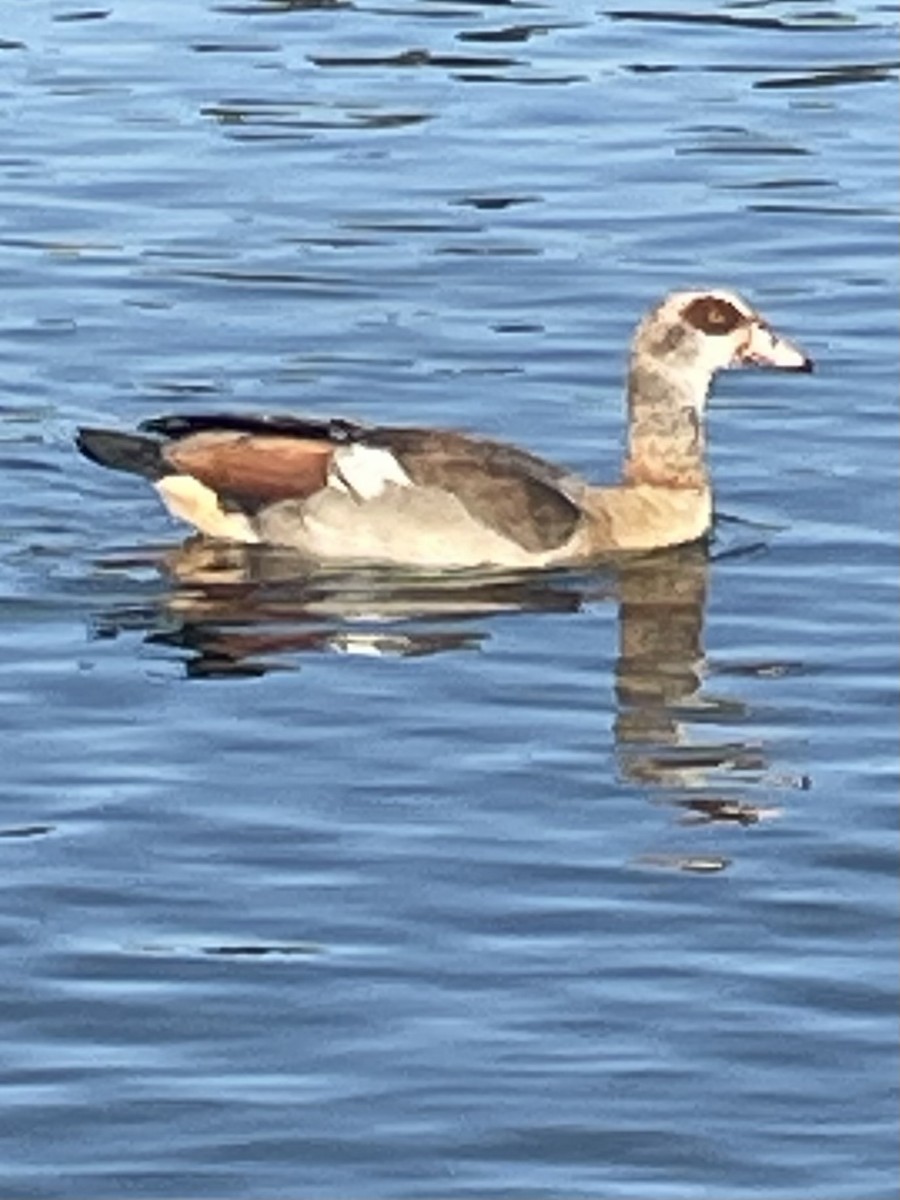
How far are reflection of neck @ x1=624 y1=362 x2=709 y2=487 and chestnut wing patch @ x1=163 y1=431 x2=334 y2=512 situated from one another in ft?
3.51

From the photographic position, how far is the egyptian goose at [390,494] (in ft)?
52.0

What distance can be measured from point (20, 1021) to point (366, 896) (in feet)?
4.04

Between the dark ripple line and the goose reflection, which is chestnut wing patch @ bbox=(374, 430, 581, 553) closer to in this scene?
the goose reflection

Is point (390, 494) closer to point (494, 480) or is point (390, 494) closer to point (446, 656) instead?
point (494, 480)

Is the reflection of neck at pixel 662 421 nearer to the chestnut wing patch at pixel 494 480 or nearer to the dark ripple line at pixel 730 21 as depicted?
the chestnut wing patch at pixel 494 480

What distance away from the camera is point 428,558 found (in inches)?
630

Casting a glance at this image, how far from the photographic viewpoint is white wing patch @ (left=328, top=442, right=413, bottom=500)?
15922 mm

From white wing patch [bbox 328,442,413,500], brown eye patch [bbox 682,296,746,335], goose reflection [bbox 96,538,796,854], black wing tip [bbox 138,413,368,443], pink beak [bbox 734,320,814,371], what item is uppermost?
brown eye patch [bbox 682,296,746,335]

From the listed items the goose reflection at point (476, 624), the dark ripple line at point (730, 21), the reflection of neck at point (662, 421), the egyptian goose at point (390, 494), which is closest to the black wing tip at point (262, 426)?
the egyptian goose at point (390, 494)

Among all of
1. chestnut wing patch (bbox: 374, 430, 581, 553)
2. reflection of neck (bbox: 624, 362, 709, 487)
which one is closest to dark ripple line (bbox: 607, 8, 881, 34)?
reflection of neck (bbox: 624, 362, 709, 487)

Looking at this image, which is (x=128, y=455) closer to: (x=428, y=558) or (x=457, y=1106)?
(x=428, y=558)

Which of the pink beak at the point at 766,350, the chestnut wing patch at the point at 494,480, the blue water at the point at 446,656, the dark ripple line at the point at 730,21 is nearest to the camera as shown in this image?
the blue water at the point at 446,656

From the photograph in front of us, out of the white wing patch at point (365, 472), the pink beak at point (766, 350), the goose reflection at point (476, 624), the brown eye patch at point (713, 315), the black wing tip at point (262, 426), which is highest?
the brown eye patch at point (713, 315)

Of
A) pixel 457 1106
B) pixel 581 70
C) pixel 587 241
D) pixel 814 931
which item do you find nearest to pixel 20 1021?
pixel 457 1106
